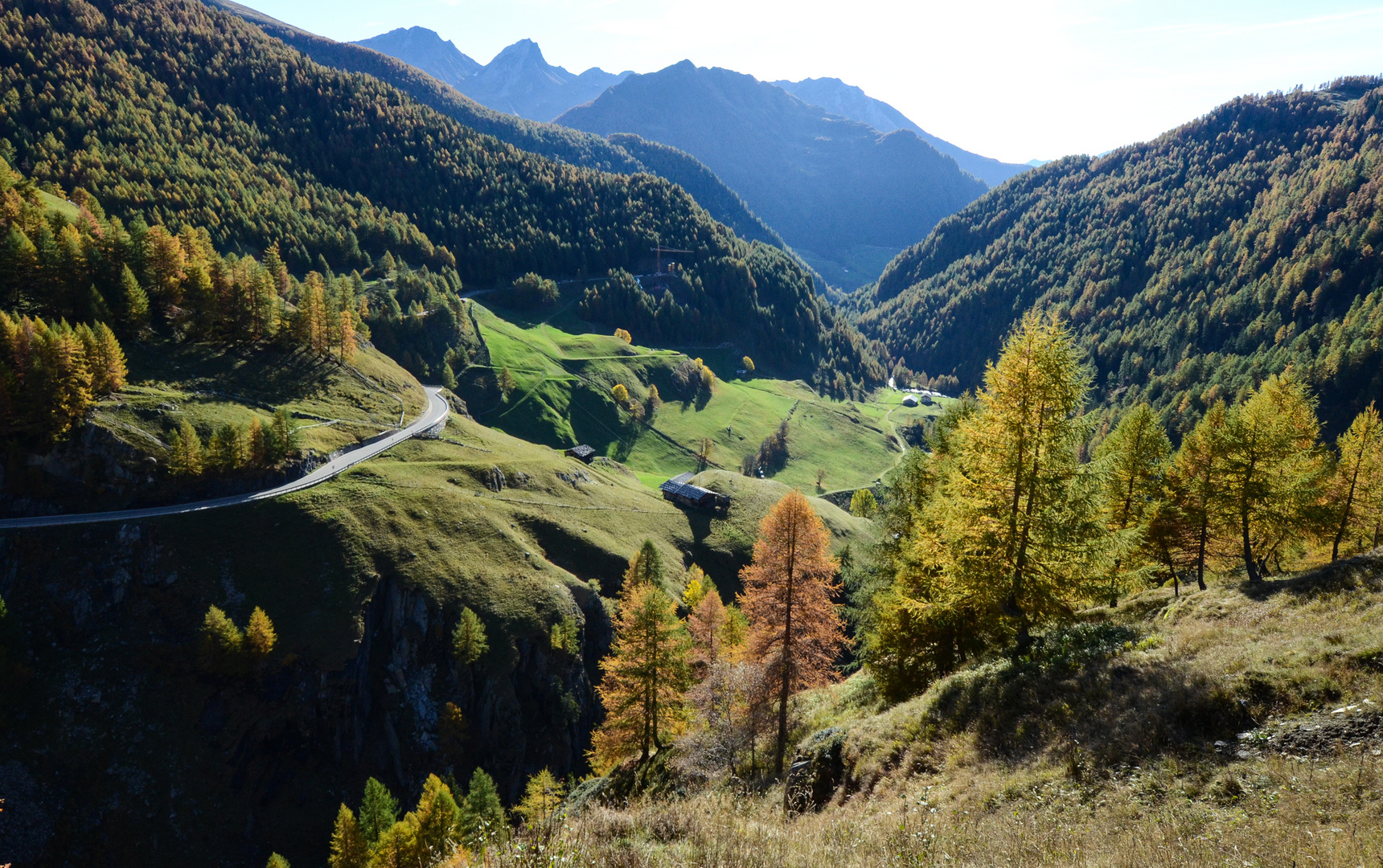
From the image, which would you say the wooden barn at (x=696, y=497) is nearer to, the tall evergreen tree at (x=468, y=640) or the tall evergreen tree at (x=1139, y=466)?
the tall evergreen tree at (x=468, y=640)

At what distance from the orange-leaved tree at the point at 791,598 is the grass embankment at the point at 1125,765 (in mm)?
8484

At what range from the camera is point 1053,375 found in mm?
21156

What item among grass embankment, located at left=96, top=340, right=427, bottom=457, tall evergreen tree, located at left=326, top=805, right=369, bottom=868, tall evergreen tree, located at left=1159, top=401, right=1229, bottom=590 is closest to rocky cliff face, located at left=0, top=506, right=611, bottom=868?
tall evergreen tree, located at left=326, top=805, right=369, bottom=868

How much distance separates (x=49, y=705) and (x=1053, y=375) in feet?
280

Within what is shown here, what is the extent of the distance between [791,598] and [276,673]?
5928 centimetres

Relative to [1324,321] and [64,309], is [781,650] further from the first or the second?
[1324,321]

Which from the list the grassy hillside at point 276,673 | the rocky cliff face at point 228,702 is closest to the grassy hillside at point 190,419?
Answer: the grassy hillside at point 276,673

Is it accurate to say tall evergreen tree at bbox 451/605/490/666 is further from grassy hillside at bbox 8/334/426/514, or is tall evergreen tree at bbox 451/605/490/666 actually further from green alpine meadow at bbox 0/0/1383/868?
grassy hillside at bbox 8/334/426/514

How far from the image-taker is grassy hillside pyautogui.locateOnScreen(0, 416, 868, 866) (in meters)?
52.7

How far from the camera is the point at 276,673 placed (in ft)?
200

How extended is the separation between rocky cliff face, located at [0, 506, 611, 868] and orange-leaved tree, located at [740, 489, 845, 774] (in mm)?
45079

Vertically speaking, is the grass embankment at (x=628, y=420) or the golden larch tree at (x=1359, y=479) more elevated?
the golden larch tree at (x=1359, y=479)

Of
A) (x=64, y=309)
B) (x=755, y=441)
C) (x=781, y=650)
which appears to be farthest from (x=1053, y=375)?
(x=755, y=441)

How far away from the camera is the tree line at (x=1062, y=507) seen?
22.0 metres
